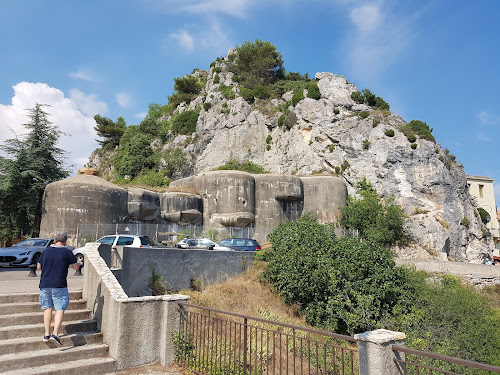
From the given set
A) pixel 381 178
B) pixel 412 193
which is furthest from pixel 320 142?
pixel 412 193

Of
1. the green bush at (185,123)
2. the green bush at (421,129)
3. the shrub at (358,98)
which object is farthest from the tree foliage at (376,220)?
the green bush at (185,123)

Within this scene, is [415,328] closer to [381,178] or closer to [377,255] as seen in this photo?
[377,255]

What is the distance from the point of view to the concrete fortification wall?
77.4ft

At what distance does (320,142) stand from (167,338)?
3333 centimetres

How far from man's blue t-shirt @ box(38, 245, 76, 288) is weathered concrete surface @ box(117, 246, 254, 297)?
12.7ft

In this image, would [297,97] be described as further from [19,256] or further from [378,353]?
[378,353]

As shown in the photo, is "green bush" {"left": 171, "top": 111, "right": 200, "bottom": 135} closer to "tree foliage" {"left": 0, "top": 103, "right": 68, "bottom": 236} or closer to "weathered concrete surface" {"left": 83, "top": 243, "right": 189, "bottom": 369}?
"tree foliage" {"left": 0, "top": 103, "right": 68, "bottom": 236}

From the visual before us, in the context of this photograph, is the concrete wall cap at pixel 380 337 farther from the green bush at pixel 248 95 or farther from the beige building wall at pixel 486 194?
the beige building wall at pixel 486 194

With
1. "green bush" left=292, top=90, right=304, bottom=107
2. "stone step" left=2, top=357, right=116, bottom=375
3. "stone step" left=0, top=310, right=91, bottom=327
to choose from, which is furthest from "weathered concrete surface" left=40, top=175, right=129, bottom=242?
"green bush" left=292, top=90, right=304, bottom=107

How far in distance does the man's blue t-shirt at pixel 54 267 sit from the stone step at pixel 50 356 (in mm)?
1030

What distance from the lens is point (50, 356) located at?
219 inches

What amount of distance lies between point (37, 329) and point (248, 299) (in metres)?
8.12

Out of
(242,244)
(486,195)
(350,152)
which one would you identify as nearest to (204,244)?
(242,244)

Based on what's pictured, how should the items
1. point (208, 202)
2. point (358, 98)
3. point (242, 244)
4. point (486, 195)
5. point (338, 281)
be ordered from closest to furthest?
point (338, 281) < point (242, 244) < point (208, 202) < point (358, 98) < point (486, 195)
